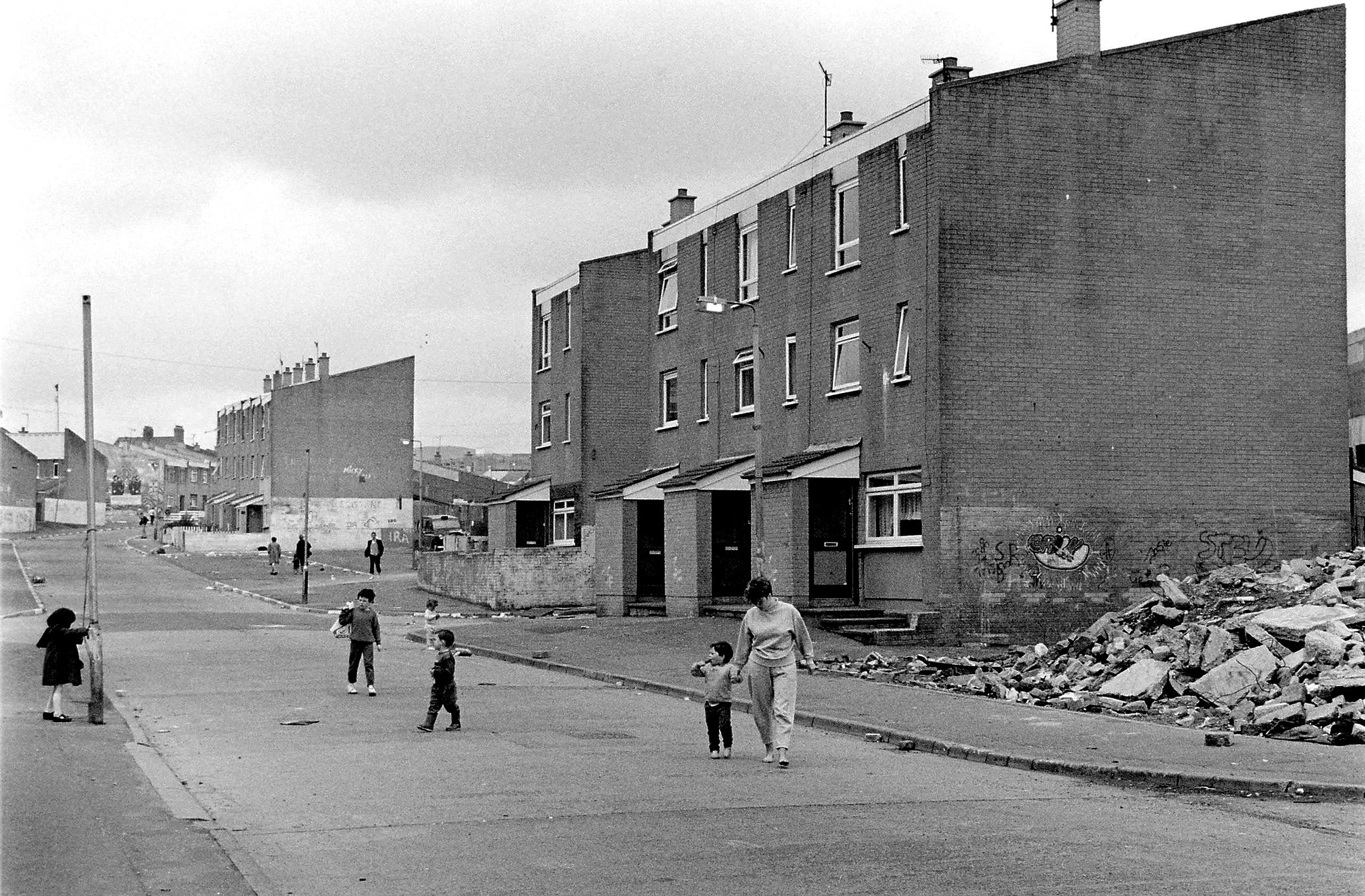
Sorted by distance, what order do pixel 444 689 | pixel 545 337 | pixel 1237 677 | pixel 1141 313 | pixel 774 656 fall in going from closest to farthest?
pixel 774 656 < pixel 444 689 < pixel 1237 677 < pixel 1141 313 < pixel 545 337

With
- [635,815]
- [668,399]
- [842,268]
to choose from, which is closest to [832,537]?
[842,268]

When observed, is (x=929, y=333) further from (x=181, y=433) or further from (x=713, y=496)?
(x=181, y=433)

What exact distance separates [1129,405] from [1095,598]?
363cm

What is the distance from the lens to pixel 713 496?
35156 millimetres

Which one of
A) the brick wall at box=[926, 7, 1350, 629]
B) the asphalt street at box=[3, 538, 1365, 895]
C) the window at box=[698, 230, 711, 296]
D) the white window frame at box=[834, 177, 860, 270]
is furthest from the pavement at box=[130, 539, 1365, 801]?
the window at box=[698, 230, 711, 296]

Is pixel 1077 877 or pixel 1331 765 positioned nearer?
pixel 1077 877

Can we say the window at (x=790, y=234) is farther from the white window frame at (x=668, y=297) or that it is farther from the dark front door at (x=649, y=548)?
the dark front door at (x=649, y=548)

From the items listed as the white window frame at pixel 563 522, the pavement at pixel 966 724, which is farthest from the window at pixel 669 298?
the pavement at pixel 966 724

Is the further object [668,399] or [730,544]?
[668,399]

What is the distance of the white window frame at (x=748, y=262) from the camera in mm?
35594

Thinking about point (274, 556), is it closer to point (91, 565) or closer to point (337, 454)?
point (337, 454)

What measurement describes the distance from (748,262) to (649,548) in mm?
8134

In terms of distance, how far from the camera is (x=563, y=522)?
157 ft

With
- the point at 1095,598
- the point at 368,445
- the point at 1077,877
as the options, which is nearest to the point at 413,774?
the point at 1077,877
